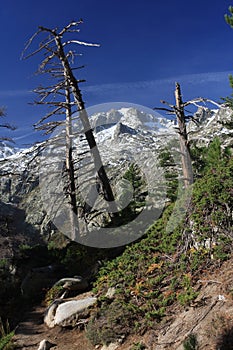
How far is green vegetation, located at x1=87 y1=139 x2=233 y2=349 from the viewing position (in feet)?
20.7

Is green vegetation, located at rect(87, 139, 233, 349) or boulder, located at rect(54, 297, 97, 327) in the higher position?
green vegetation, located at rect(87, 139, 233, 349)

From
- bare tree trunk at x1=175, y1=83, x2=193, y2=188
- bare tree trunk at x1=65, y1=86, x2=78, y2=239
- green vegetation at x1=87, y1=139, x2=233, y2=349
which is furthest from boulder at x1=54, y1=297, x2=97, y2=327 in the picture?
bare tree trunk at x1=175, y1=83, x2=193, y2=188

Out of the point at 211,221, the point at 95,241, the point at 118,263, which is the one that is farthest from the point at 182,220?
the point at 95,241

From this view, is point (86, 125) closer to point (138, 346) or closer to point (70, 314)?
point (70, 314)

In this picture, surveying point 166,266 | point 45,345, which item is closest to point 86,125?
point 166,266

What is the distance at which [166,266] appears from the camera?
24.8 feet

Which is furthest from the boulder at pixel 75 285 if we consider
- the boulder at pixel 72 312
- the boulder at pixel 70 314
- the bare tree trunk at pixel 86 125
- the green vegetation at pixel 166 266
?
the bare tree trunk at pixel 86 125

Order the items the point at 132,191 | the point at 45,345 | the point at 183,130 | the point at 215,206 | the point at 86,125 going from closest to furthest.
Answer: the point at 45,345 < the point at 215,206 < the point at 183,130 < the point at 86,125 < the point at 132,191

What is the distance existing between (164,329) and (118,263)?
11.9 ft

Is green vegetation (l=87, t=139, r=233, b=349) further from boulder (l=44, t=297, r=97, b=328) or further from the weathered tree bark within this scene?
the weathered tree bark

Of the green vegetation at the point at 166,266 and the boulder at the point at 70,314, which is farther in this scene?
the boulder at the point at 70,314

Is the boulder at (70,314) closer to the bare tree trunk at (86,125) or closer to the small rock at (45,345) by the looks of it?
the small rock at (45,345)

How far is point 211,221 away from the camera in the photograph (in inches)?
293

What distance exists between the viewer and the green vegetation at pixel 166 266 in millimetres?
6297
